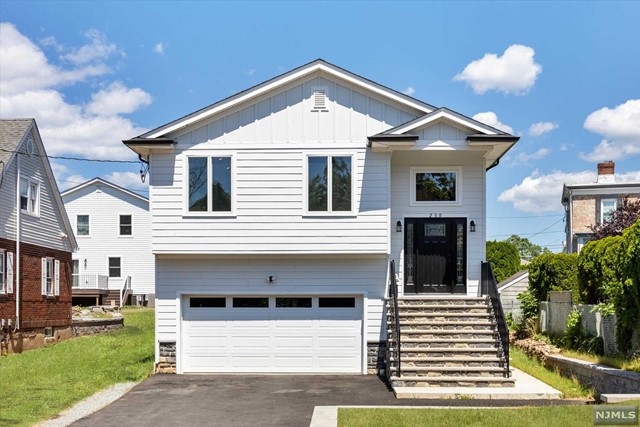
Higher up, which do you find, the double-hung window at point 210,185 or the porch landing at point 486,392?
the double-hung window at point 210,185

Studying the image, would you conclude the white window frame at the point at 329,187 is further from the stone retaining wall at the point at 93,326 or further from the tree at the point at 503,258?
the tree at the point at 503,258

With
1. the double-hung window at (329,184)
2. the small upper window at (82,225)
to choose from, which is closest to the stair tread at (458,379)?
the double-hung window at (329,184)

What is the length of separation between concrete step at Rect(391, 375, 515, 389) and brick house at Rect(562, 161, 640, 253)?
24523 millimetres

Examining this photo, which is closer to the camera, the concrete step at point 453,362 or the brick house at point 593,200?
the concrete step at point 453,362

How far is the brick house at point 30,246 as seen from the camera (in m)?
21.3

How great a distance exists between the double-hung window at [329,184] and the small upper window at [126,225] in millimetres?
26711

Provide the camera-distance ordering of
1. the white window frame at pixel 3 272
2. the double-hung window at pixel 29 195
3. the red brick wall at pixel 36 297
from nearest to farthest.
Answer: the white window frame at pixel 3 272 < the red brick wall at pixel 36 297 < the double-hung window at pixel 29 195

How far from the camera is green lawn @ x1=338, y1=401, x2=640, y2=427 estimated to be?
9406mm

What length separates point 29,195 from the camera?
2314 centimetres

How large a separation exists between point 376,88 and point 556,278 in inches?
311

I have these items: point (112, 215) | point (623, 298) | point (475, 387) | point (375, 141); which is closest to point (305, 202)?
point (375, 141)

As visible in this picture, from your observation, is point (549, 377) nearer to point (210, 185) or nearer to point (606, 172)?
point (210, 185)

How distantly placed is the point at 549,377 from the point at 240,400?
6.40 meters

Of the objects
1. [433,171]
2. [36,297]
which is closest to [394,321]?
[433,171]
